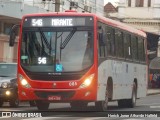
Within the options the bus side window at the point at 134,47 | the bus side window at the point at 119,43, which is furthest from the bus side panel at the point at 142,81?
the bus side window at the point at 119,43

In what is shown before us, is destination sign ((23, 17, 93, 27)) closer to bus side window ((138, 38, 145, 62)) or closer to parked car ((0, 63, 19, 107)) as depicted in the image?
parked car ((0, 63, 19, 107))

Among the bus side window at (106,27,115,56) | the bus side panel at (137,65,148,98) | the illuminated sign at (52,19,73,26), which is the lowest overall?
the bus side panel at (137,65,148,98)

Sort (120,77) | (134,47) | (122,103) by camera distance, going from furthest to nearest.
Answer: (122,103) < (134,47) < (120,77)

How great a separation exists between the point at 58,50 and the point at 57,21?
108 centimetres

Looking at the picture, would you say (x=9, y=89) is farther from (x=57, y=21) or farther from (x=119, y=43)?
(x=57, y=21)

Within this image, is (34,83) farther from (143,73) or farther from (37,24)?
(143,73)

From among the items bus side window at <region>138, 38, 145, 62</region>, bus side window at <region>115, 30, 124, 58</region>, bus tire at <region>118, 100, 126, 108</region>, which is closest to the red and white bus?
bus side window at <region>115, 30, 124, 58</region>

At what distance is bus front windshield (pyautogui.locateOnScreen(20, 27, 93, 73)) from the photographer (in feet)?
63.3

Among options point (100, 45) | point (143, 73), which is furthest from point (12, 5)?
point (100, 45)

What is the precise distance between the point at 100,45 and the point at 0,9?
803 inches

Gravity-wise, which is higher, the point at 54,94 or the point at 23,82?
the point at 23,82

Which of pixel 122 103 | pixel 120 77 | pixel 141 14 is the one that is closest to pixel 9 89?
pixel 120 77

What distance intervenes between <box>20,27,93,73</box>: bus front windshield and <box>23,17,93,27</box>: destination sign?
186 millimetres

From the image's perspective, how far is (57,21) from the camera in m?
19.9
